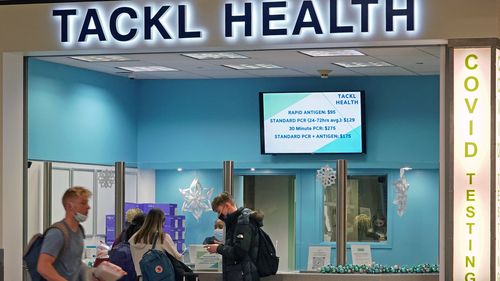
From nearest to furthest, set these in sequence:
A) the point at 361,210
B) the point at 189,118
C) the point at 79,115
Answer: the point at 361,210 → the point at 79,115 → the point at 189,118

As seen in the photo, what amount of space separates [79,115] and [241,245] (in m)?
4.41

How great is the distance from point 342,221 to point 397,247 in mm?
653

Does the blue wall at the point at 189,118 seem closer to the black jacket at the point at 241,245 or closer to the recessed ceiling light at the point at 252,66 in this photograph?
the recessed ceiling light at the point at 252,66

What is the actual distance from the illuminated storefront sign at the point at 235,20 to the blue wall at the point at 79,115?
242 centimetres

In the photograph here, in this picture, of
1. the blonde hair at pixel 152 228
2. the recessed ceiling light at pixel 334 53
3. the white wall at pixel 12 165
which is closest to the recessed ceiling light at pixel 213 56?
the recessed ceiling light at pixel 334 53

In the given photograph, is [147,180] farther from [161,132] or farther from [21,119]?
[161,132]

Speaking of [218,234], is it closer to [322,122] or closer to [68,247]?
[322,122]

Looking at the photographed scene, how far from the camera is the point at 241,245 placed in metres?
11.9

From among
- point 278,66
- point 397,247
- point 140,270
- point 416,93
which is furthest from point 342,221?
point 416,93

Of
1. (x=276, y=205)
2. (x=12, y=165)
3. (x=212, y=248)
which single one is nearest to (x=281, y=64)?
(x=276, y=205)

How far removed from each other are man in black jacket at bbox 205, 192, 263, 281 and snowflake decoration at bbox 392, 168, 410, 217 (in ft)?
5.13

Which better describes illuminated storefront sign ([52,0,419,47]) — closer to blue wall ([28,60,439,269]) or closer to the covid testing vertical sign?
the covid testing vertical sign

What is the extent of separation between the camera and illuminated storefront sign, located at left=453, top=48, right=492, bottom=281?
11.3 metres

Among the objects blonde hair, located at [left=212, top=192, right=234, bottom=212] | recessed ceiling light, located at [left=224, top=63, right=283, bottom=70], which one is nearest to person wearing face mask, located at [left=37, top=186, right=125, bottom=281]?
blonde hair, located at [left=212, top=192, right=234, bottom=212]
